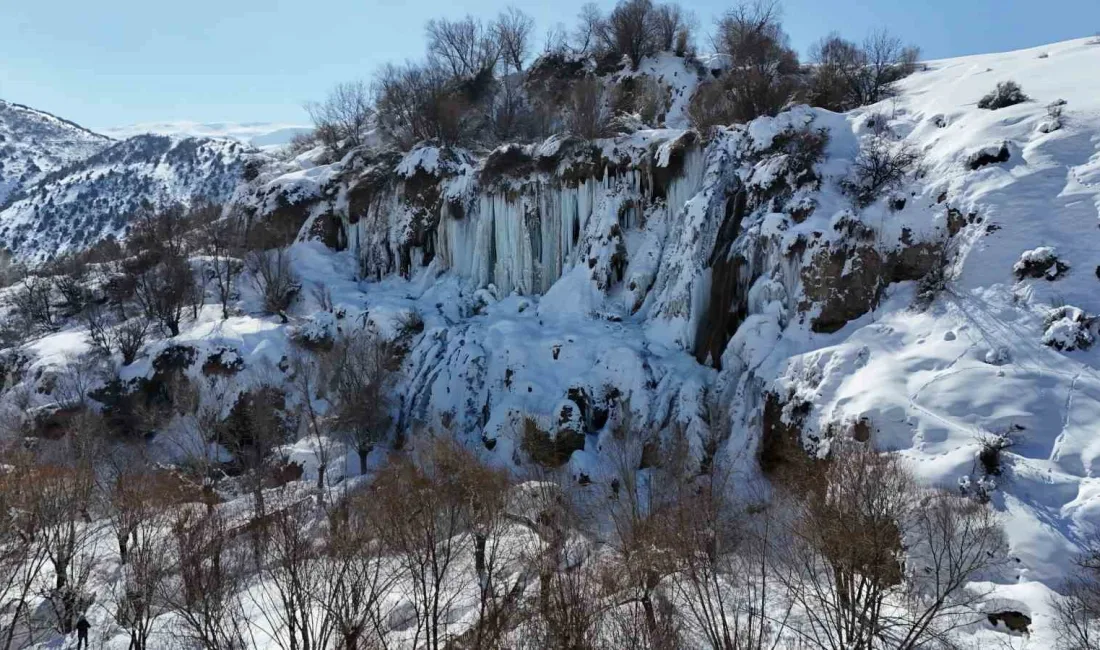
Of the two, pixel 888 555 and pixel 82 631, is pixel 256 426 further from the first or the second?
pixel 888 555

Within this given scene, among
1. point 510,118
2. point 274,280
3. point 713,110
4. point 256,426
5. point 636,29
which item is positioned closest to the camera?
point 256,426

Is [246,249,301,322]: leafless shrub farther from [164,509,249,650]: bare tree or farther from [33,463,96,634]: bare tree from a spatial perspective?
[164,509,249,650]: bare tree

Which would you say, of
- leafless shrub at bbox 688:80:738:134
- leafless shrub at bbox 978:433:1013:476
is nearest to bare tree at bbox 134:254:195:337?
leafless shrub at bbox 688:80:738:134

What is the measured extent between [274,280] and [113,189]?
108620mm

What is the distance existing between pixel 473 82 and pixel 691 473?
1640 inches

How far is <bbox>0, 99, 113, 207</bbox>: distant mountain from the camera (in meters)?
128

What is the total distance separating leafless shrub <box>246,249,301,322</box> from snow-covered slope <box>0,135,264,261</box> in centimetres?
6763

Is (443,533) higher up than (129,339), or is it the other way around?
(129,339)

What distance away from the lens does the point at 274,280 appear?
107 feet

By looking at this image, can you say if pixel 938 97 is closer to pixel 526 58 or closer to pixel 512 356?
pixel 512 356

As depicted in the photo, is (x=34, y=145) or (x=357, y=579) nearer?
(x=357, y=579)

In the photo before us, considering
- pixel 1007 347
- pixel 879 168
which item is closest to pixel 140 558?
pixel 1007 347

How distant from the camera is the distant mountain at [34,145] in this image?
420 feet

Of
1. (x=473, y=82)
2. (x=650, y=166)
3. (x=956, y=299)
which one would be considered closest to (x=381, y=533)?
(x=956, y=299)
